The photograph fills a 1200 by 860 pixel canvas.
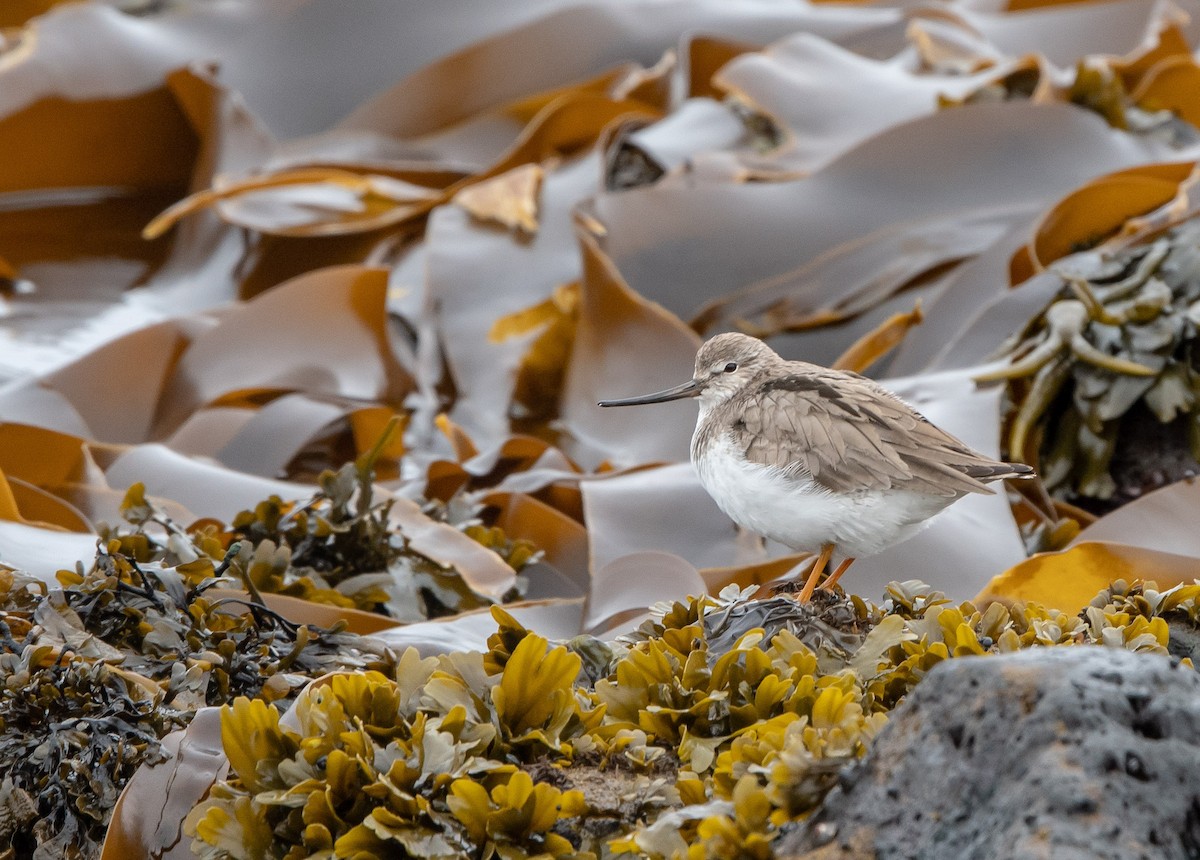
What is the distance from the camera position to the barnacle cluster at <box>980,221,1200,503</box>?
104 inches

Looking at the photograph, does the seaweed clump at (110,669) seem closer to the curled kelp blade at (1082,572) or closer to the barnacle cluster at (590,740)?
the barnacle cluster at (590,740)

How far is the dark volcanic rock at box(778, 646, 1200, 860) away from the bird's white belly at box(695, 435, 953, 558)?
28.3 inches

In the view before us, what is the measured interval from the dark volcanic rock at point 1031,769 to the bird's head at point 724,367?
3.78 feet

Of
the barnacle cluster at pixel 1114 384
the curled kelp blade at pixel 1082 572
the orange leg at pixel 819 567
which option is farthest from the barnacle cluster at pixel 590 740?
the barnacle cluster at pixel 1114 384

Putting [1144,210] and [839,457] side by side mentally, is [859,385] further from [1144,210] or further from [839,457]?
[1144,210]

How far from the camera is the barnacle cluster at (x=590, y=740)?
4.07ft

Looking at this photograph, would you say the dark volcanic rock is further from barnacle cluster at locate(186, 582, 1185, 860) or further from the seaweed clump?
the seaweed clump

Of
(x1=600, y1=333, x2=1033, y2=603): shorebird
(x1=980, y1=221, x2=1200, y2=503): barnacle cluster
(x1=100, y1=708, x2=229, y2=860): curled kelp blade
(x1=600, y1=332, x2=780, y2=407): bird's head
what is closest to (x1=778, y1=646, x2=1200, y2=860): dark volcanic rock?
(x1=600, y1=333, x2=1033, y2=603): shorebird

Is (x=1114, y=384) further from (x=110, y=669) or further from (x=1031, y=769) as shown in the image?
(x=110, y=669)

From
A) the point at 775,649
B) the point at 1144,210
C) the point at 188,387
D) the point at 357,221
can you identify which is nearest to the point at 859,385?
the point at 775,649

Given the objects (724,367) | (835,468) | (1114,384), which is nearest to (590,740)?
(835,468)

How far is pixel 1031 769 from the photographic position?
1.04m

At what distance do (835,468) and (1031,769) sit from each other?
846 millimetres

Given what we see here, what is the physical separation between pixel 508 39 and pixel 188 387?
192 cm
